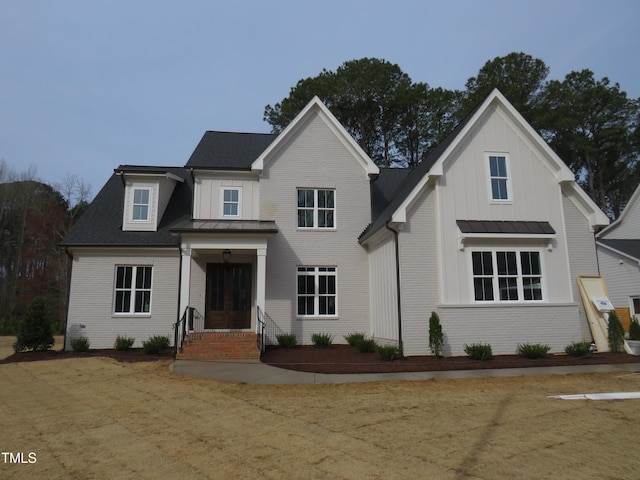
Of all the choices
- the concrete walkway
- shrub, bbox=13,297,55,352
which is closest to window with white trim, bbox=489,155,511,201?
the concrete walkway

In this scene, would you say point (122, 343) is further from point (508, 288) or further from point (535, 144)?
point (535, 144)

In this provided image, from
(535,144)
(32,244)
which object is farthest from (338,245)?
(32,244)

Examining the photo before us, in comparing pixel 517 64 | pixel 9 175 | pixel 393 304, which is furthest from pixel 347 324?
pixel 9 175

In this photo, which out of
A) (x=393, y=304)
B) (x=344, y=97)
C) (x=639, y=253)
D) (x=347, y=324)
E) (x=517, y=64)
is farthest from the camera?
(x=517, y=64)

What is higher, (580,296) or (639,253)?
(639,253)

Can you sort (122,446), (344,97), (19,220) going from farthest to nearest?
1. (19,220)
2. (344,97)
3. (122,446)

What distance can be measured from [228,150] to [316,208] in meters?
4.95

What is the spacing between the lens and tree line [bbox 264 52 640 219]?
103 feet

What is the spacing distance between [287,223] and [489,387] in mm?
9371

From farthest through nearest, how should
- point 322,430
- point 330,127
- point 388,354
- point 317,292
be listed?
point 330,127 → point 317,292 → point 388,354 → point 322,430

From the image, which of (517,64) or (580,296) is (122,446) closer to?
(580,296)

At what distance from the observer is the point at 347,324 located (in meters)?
15.5

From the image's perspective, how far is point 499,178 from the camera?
1381 centimetres

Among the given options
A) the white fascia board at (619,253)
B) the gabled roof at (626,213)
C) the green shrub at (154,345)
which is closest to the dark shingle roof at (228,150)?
the green shrub at (154,345)
